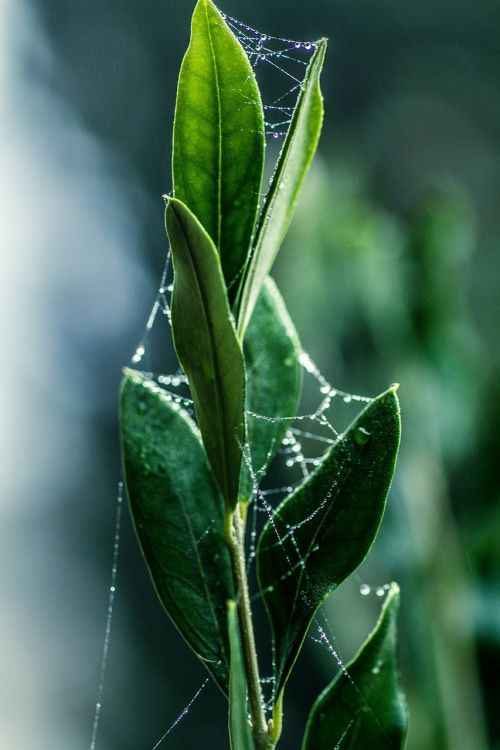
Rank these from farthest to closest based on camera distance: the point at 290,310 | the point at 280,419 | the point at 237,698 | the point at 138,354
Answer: the point at 290,310 → the point at 138,354 → the point at 280,419 → the point at 237,698

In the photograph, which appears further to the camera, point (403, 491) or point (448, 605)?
point (403, 491)

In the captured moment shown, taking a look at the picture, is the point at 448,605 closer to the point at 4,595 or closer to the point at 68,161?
the point at 4,595

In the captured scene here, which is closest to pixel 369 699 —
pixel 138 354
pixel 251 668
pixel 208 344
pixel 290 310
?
pixel 251 668

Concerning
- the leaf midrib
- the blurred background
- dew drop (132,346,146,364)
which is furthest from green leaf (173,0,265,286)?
the blurred background

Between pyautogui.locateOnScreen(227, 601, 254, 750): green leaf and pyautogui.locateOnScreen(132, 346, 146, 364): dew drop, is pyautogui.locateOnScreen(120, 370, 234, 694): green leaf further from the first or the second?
pyautogui.locateOnScreen(132, 346, 146, 364): dew drop

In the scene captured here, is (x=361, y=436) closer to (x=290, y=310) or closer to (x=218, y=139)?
(x=218, y=139)

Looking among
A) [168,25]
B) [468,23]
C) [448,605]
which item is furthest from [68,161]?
[448,605]
